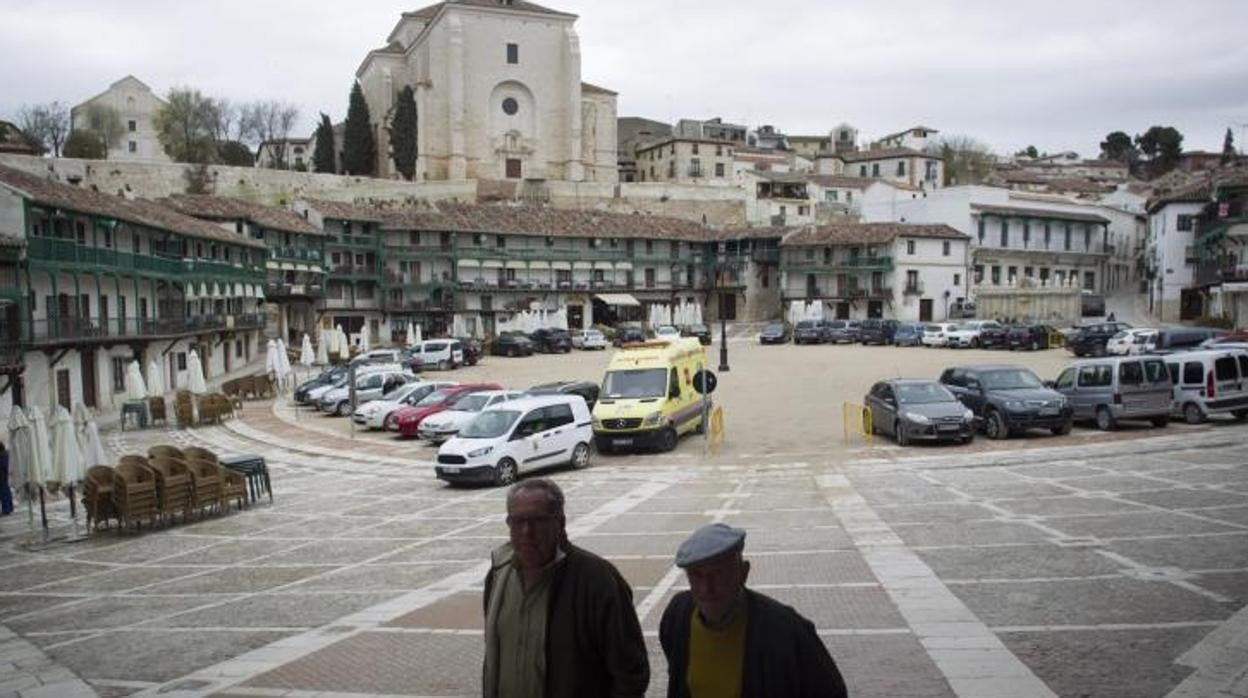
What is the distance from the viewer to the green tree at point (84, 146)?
91.4 metres

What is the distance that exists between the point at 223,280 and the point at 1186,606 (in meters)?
49.9

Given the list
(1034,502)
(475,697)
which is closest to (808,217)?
(1034,502)

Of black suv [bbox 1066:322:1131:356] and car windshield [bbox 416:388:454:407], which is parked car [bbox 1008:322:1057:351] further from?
car windshield [bbox 416:388:454:407]

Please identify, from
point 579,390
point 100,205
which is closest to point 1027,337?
point 579,390

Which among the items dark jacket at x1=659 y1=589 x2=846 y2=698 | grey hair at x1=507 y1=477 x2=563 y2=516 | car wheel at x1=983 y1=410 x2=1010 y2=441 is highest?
grey hair at x1=507 y1=477 x2=563 y2=516

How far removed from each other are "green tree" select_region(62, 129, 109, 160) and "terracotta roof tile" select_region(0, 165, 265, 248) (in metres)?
52.4

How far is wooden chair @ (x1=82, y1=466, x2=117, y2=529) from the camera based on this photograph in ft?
51.6

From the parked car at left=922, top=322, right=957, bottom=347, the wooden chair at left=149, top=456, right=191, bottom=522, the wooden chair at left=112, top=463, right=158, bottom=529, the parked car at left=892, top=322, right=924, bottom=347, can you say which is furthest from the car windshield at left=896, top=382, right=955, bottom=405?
the parked car at left=892, top=322, right=924, bottom=347

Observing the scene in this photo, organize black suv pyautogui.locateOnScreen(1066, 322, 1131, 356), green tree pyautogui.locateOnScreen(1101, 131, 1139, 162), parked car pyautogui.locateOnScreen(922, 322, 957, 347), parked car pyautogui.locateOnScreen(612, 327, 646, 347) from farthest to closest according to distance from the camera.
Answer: green tree pyautogui.locateOnScreen(1101, 131, 1139, 162), parked car pyautogui.locateOnScreen(612, 327, 646, 347), parked car pyautogui.locateOnScreen(922, 322, 957, 347), black suv pyautogui.locateOnScreen(1066, 322, 1131, 356)

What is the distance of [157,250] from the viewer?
43.8m

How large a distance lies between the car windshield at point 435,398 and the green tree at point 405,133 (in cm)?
7206

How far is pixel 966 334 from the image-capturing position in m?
50.2

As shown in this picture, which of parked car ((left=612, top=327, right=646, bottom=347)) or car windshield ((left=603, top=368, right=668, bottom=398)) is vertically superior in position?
car windshield ((left=603, top=368, right=668, bottom=398))

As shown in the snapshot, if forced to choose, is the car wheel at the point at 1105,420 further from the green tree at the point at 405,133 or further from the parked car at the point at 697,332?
the green tree at the point at 405,133
